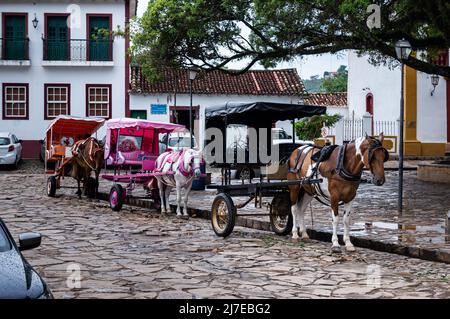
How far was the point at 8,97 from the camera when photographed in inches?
1281

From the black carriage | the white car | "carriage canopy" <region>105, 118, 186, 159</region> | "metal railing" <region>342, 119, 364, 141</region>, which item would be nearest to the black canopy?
the black carriage

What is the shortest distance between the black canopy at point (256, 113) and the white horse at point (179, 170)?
153 cm

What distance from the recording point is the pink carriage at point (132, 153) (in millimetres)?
15117

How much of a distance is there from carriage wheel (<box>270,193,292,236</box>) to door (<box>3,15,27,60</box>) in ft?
79.3

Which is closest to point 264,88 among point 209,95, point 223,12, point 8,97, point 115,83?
point 209,95

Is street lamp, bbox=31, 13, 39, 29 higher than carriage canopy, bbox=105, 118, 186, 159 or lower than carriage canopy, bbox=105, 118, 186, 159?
higher

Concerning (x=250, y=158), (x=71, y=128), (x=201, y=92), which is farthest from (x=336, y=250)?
(x=201, y=92)

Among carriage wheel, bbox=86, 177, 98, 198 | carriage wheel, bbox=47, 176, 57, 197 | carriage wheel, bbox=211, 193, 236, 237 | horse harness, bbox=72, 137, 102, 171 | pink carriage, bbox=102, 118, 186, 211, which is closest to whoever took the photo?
carriage wheel, bbox=211, 193, 236, 237

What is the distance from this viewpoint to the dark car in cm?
462

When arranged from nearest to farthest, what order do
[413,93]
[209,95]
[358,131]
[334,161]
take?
[334,161] → [413,93] → [358,131] → [209,95]

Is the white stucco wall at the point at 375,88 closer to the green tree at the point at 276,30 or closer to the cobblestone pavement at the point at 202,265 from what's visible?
A: the green tree at the point at 276,30

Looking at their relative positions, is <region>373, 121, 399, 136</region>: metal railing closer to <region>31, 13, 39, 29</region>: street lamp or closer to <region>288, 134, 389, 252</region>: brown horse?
<region>31, 13, 39, 29</region>: street lamp

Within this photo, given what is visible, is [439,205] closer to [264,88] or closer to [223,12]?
[223,12]

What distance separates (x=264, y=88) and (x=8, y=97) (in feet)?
48.2
